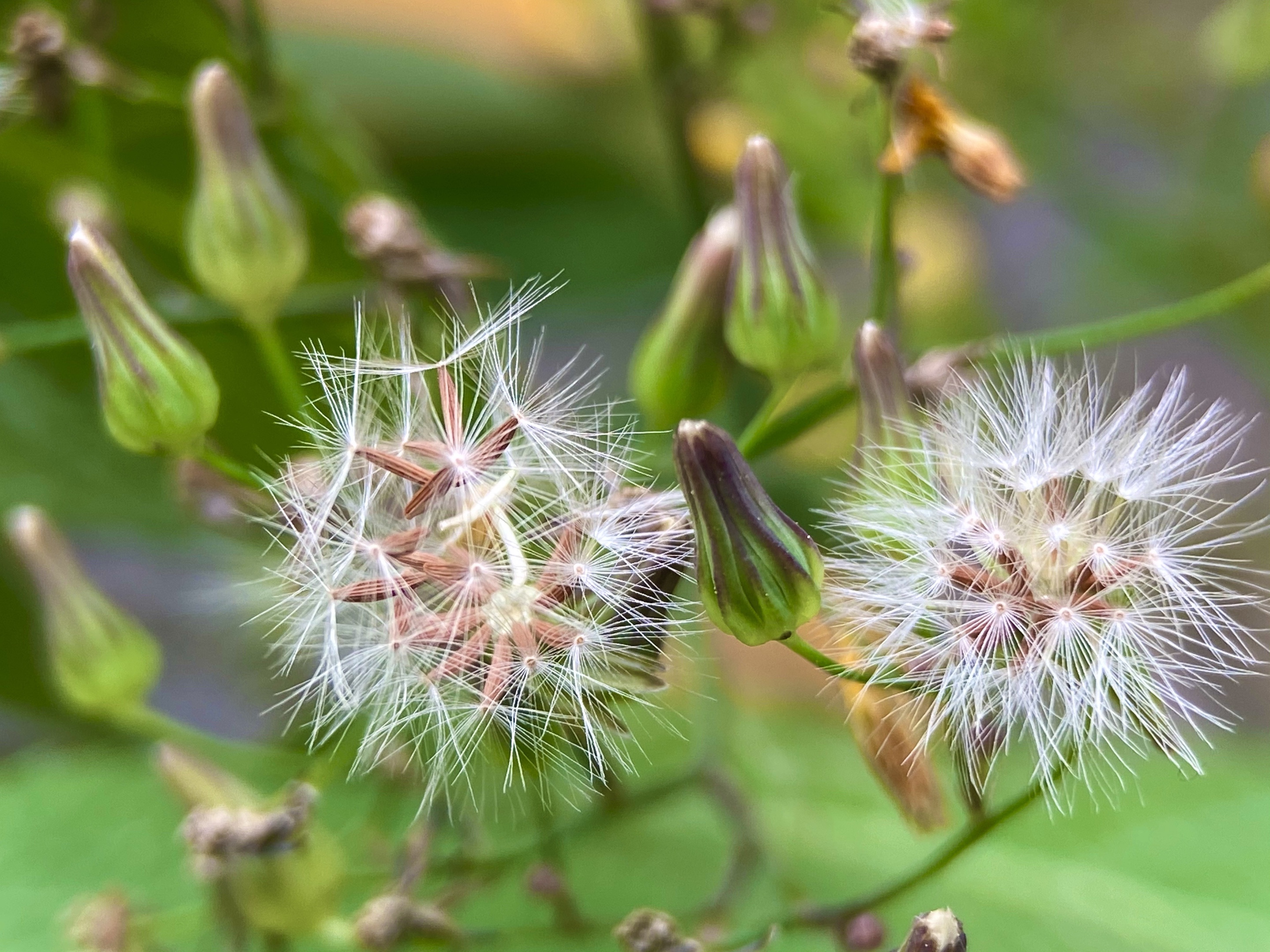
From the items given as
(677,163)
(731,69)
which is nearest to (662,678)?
(677,163)

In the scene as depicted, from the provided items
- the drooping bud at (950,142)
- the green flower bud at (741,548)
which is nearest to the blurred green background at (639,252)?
the drooping bud at (950,142)

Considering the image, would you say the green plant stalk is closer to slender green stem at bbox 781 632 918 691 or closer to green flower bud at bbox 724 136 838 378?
green flower bud at bbox 724 136 838 378

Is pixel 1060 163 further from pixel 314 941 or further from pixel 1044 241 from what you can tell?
pixel 314 941

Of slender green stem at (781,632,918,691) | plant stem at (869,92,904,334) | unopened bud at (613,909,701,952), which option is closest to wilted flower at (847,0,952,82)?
plant stem at (869,92,904,334)

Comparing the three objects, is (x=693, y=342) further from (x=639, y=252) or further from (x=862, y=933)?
(x=639, y=252)

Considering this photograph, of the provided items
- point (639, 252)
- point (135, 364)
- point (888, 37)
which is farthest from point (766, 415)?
point (639, 252)
